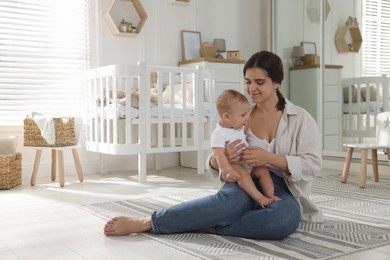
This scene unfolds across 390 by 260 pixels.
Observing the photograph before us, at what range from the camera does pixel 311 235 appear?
1.76 m

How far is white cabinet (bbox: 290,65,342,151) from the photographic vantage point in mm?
4176

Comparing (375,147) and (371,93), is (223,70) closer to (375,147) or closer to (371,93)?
(371,93)

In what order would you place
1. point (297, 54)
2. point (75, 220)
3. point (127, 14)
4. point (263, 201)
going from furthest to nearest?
point (297, 54) < point (127, 14) < point (75, 220) < point (263, 201)

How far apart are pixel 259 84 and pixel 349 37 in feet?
8.47

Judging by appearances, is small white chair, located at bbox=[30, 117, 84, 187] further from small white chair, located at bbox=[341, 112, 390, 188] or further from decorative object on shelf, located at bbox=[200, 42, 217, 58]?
small white chair, located at bbox=[341, 112, 390, 188]

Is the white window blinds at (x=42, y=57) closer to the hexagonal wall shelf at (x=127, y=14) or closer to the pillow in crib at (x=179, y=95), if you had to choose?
the hexagonal wall shelf at (x=127, y=14)

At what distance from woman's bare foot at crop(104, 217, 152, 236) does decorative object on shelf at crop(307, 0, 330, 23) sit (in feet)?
10.4

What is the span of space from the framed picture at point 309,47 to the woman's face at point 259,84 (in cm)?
276

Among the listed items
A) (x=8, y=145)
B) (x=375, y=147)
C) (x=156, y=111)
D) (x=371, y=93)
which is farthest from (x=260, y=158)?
(x=371, y=93)

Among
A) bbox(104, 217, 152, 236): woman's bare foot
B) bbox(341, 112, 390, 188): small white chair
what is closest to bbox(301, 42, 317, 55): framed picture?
bbox(341, 112, 390, 188): small white chair

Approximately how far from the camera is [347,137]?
13.4ft

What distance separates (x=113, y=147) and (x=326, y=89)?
206 centimetres

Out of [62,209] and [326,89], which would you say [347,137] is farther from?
[62,209]

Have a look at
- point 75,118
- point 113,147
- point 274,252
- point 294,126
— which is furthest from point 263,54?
point 75,118
